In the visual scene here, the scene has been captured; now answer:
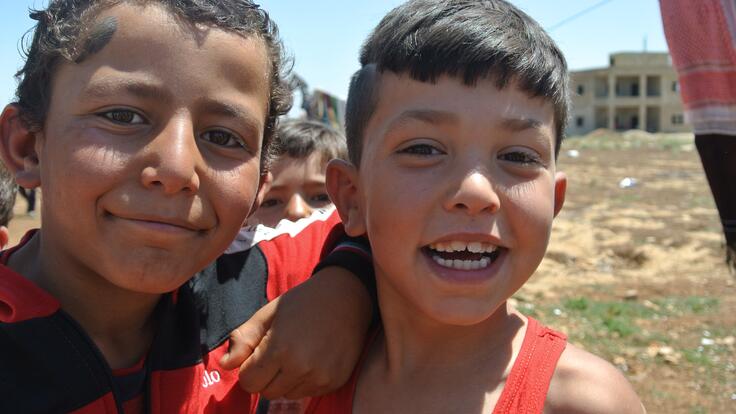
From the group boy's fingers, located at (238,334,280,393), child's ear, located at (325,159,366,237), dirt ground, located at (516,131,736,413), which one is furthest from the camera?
dirt ground, located at (516,131,736,413)

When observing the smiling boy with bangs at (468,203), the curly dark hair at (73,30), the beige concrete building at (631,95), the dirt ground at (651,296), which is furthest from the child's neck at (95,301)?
the beige concrete building at (631,95)

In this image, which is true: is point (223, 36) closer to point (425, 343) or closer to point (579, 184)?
point (425, 343)

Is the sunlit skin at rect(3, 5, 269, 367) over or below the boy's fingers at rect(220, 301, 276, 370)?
over

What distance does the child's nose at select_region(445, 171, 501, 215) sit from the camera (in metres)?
1.34

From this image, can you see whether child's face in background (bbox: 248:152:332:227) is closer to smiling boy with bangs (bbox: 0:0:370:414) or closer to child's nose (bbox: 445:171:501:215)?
smiling boy with bangs (bbox: 0:0:370:414)

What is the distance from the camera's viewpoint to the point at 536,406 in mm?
1371

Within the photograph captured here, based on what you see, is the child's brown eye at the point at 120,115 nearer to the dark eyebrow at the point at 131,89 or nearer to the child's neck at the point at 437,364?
the dark eyebrow at the point at 131,89

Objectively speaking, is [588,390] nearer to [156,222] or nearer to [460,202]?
[460,202]

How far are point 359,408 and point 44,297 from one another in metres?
0.74

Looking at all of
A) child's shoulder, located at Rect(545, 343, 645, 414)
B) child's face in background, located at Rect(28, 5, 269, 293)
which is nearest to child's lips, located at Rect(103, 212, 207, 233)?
child's face in background, located at Rect(28, 5, 269, 293)

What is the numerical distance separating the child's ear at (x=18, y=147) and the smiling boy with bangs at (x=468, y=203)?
2.49ft

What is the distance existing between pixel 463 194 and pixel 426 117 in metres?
0.19

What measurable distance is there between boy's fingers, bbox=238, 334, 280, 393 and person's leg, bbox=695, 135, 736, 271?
127 cm

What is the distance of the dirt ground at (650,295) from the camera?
4.49 m
